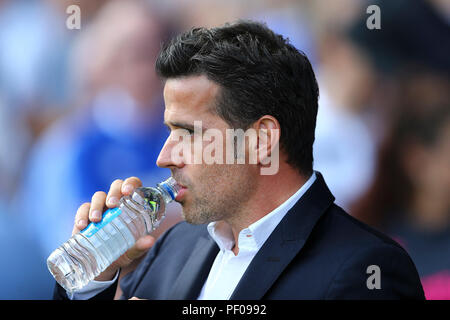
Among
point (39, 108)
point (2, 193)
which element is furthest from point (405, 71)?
point (2, 193)

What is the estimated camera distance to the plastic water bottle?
1.78m

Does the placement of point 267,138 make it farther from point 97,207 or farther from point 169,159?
point 97,207

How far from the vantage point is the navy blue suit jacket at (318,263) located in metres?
1.54

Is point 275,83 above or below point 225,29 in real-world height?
below

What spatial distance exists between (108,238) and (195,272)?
0.37 metres

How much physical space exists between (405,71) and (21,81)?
243cm

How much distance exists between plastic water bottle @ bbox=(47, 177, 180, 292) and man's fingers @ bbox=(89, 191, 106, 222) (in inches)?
0.7

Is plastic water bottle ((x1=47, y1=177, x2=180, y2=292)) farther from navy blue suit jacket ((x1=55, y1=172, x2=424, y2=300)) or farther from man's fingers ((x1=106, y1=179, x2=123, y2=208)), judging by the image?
navy blue suit jacket ((x1=55, y1=172, x2=424, y2=300))

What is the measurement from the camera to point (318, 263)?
5.32 ft

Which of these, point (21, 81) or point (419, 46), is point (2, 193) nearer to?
point (21, 81)

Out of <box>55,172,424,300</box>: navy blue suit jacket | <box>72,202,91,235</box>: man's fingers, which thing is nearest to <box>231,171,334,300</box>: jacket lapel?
<box>55,172,424,300</box>: navy blue suit jacket
